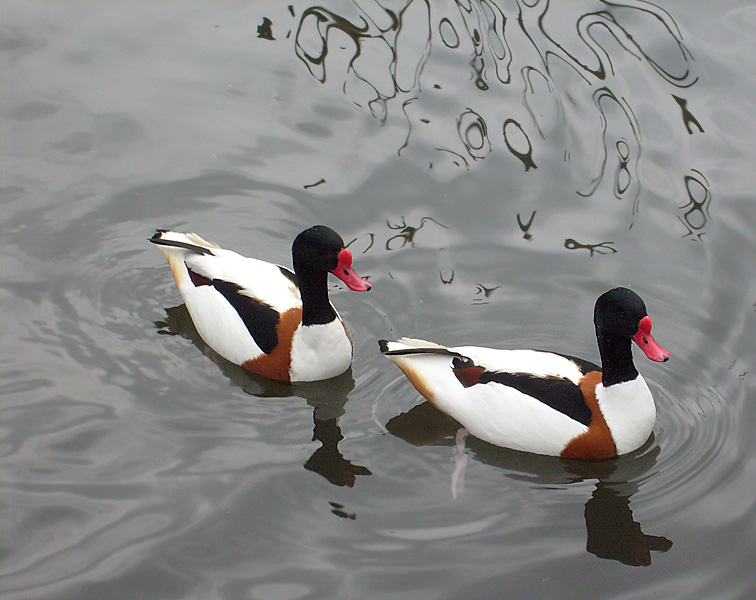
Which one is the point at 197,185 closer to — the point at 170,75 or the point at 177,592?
the point at 170,75

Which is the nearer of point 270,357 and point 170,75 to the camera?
point 270,357

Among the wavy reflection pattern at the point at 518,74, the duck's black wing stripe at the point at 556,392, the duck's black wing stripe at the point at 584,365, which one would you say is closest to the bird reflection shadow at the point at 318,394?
the duck's black wing stripe at the point at 556,392

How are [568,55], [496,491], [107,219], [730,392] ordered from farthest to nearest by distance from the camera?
1. [568,55]
2. [107,219]
3. [730,392]
4. [496,491]

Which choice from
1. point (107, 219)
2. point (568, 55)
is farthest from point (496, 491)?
point (568, 55)

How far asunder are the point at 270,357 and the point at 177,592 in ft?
6.27

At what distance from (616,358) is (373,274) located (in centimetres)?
229

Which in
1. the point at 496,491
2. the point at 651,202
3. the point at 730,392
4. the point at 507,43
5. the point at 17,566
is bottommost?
the point at 17,566

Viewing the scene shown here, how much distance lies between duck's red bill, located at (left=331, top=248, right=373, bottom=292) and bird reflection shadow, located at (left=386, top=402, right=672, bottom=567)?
2.79 feet

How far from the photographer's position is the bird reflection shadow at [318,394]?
267 inches

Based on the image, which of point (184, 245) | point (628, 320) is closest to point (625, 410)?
point (628, 320)

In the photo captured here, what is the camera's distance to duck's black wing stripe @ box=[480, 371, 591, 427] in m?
6.61

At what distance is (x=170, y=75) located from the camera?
10547 millimetres

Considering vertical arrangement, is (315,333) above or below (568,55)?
below

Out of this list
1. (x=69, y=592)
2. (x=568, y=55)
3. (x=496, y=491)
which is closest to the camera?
(x=69, y=592)
